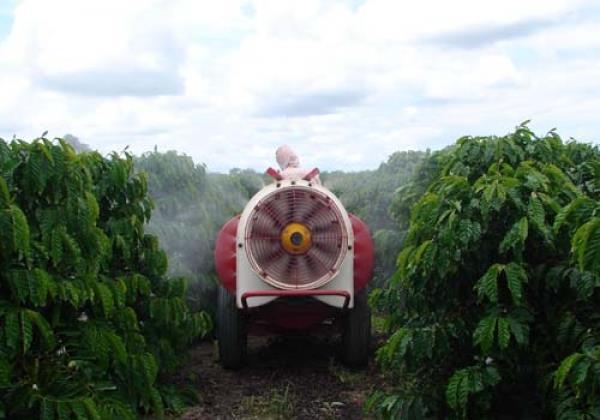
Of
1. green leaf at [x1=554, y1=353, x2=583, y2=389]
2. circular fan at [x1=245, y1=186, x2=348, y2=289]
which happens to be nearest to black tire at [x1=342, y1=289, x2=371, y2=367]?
circular fan at [x1=245, y1=186, x2=348, y2=289]

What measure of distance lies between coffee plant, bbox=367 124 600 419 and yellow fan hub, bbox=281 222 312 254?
5.10 ft

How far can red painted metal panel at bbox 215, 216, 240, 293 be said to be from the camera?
18.8 feet

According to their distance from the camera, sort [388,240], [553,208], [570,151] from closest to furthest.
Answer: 1. [553,208]
2. [570,151]
3. [388,240]

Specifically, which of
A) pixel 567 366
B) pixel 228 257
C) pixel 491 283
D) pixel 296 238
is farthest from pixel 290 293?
pixel 567 366

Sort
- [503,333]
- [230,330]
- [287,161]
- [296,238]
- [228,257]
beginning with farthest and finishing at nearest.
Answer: [287,161], [230,330], [228,257], [296,238], [503,333]

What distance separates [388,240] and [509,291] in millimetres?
4054

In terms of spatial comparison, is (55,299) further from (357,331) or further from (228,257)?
(357,331)

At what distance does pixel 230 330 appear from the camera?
A: 5945 mm

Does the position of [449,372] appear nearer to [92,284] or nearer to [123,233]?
[92,284]

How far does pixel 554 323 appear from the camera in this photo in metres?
3.40

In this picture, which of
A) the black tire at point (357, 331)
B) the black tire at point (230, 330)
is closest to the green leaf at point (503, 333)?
the black tire at point (357, 331)

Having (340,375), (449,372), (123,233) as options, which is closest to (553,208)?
(449,372)

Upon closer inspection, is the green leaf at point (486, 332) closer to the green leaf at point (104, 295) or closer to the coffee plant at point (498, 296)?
the coffee plant at point (498, 296)

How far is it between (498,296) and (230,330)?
294 cm
